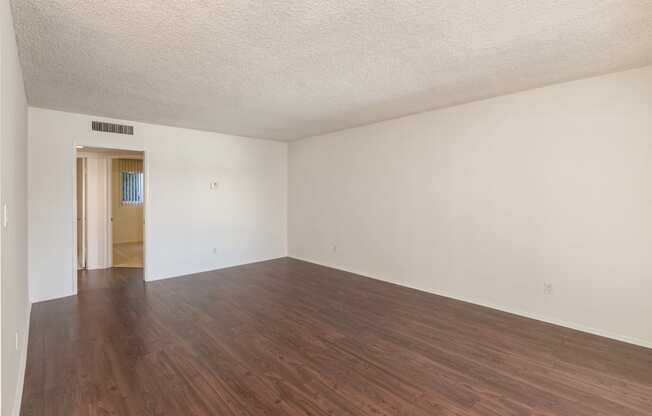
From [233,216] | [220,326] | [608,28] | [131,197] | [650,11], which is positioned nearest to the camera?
[650,11]

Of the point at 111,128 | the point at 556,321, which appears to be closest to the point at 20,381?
the point at 111,128

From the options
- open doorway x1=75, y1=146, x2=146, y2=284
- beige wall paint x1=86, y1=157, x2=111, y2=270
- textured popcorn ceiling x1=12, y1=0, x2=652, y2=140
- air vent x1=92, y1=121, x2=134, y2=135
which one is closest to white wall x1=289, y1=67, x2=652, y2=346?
textured popcorn ceiling x1=12, y1=0, x2=652, y2=140

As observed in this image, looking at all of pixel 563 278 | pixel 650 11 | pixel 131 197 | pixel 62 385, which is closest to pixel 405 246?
pixel 563 278

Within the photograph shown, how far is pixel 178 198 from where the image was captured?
225 inches

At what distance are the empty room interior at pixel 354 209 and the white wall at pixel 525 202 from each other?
2 centimetres

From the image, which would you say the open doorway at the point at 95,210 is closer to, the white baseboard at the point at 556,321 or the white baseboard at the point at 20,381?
the white baseboard at the point at 20,381

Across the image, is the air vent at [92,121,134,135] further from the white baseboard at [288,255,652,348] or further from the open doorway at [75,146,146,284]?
the white baseboard at [288,255,652,348]

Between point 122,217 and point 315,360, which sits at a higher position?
point 122,217

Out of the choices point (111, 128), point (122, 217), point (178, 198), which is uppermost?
point (111, 128)

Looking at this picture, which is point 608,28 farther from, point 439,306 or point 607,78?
point 439,306

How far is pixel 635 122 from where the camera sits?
313cm

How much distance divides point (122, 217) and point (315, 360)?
29.2 ft

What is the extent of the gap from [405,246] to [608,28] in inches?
136

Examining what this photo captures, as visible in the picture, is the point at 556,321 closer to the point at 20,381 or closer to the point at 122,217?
the point at 20,381
